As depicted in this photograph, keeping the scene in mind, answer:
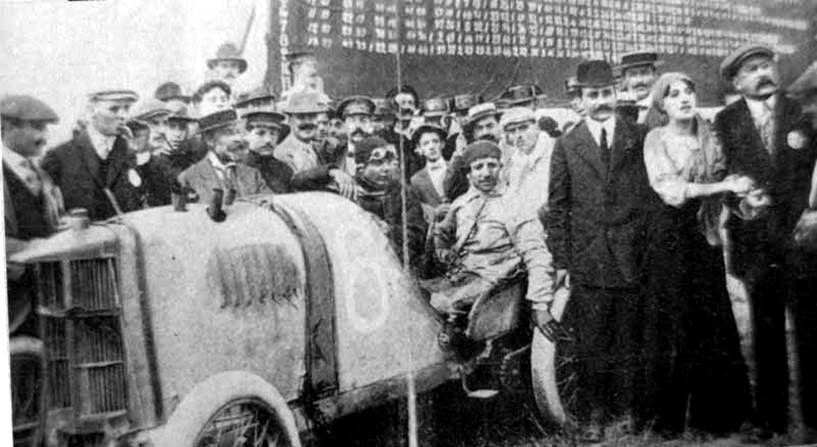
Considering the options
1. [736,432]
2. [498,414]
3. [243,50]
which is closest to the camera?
[243,50]

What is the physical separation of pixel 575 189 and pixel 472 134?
65 centimetres

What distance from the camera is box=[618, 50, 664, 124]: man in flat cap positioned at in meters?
5.65

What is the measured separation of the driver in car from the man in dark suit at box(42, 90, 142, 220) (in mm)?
1579

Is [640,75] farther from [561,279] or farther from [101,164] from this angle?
[101,164]

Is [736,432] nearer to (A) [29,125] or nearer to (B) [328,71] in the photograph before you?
(B) [328,71]

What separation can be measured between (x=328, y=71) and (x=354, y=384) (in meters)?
1.58

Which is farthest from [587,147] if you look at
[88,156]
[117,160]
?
[88,156]

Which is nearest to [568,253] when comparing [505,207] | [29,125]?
A: [505,207]

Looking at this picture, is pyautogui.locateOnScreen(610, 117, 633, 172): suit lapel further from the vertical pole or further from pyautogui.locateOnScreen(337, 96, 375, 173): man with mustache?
pyautogui.locateOnScreen(337, 96, 375, 173): man with mustache

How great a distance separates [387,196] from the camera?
518 centimetres

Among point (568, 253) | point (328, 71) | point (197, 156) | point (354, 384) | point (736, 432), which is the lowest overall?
point (736, 432)

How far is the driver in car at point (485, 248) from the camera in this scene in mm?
5293

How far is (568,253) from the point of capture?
17.9ft

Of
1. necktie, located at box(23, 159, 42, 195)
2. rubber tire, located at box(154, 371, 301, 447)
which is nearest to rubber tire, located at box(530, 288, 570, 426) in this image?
rubber tire, located at box(154, 371, 301, 447)
